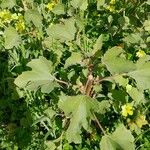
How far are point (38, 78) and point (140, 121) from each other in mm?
858

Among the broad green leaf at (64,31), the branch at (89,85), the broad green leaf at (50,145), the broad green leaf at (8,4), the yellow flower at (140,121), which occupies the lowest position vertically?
the broad green leaf at (50,145)

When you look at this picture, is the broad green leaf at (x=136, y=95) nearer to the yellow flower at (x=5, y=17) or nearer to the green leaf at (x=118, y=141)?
the green leaf at (x=118, y=141)

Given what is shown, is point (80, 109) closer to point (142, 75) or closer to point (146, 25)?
point (142, 75)

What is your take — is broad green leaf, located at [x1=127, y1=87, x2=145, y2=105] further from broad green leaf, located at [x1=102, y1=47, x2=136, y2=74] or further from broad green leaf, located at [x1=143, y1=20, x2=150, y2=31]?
broad green leaf, located at [x1=143, y1=20, x2=150, y2=31]

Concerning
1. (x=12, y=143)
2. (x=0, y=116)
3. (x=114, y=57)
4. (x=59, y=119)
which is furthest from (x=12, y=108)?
(x=114, y=57)

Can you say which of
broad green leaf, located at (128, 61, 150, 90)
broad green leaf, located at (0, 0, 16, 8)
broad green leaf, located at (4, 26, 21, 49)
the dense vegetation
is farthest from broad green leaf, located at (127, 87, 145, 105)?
broad green leaf, located at (0, 0, 16, 8)

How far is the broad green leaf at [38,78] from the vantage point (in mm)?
2205

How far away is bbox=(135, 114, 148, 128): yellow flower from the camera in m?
2.68

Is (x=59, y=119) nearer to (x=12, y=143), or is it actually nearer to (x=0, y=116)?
(x=12, y=143)

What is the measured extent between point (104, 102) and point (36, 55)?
3.13 feet

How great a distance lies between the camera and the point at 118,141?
7.17ft

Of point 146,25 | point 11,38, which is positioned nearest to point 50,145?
point 11,38

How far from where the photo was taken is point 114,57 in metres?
2.06

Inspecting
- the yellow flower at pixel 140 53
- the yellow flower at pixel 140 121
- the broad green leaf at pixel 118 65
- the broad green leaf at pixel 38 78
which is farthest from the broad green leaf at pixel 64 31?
the yellow flower at pixel 140 53
